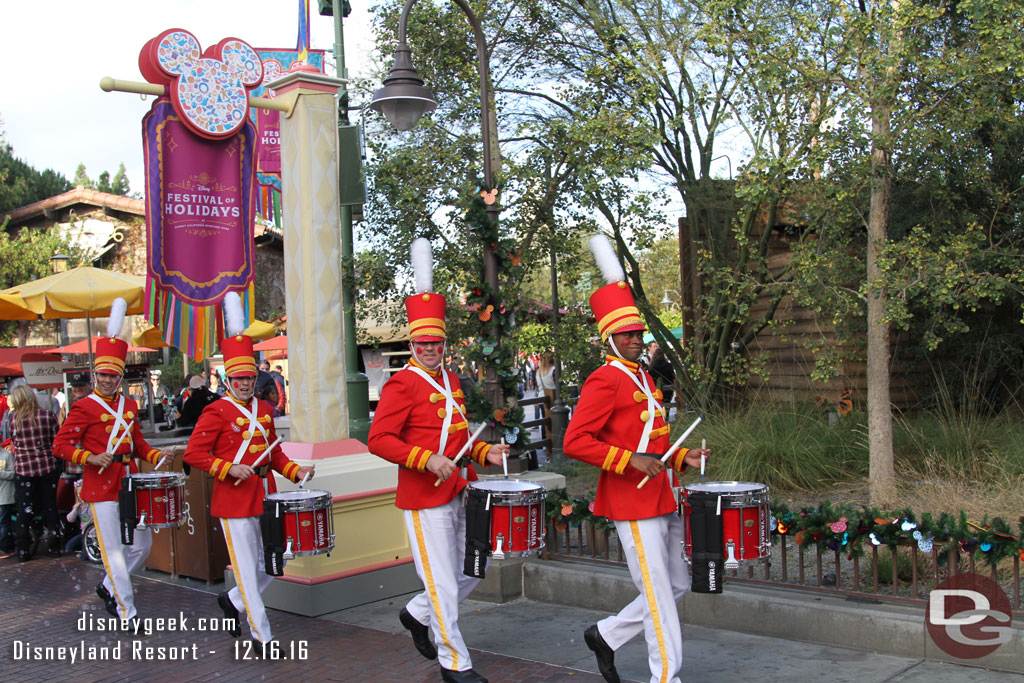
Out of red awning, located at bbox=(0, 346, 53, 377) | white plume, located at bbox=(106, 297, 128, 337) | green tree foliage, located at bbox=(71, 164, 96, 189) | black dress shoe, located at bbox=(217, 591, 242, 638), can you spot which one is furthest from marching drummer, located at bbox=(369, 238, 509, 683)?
green tree foliage, located at bbox=(71, 164, 96, 189)

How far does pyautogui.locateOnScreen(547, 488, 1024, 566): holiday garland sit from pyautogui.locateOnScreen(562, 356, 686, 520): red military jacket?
0.84 metres

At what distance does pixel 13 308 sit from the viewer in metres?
11.8

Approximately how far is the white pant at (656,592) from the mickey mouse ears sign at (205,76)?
4961 millimetres

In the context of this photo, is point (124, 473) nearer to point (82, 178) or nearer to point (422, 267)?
point (422, 267)

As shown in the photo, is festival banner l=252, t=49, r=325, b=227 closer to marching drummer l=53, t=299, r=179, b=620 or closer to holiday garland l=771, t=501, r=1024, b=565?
marching drummer l=53, t=299, r=179, b=620

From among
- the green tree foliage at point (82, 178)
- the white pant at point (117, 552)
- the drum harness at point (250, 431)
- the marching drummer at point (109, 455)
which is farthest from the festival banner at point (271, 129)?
the green tree foliage at point (82, 178)

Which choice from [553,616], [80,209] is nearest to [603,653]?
[553,616]

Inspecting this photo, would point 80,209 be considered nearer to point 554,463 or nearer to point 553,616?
point 554,463

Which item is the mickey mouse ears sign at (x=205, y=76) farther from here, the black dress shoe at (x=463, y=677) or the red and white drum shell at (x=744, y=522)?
the red and white drum shell at (x=744, y=522)

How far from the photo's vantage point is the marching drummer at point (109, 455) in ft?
23.9

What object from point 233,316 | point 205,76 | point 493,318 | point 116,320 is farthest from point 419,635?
point 205,76

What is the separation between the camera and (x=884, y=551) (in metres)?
6.80

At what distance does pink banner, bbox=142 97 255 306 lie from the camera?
7754mm

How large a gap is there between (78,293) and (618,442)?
8386 mm
